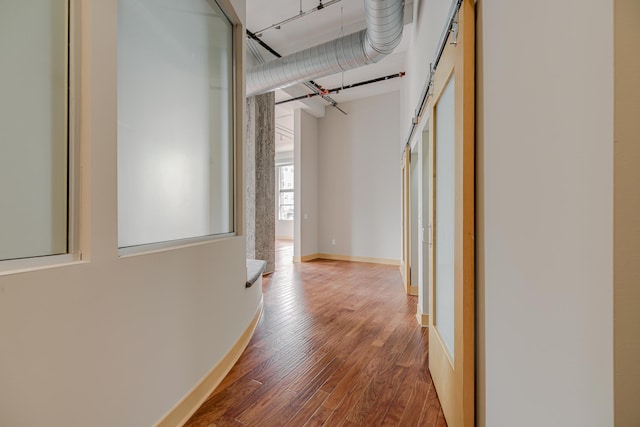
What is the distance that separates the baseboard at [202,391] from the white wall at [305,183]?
4134mm

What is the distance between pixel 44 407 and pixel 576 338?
1.45m

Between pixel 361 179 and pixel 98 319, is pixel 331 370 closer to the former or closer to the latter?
pixel 98 319

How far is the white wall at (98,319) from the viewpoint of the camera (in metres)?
0.80

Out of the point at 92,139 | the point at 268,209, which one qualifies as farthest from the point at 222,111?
the point at 268,209

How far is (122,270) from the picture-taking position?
1.11 meters

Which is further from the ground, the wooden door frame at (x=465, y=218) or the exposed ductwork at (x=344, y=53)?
the exposed ductwork at (x=344, y=53)

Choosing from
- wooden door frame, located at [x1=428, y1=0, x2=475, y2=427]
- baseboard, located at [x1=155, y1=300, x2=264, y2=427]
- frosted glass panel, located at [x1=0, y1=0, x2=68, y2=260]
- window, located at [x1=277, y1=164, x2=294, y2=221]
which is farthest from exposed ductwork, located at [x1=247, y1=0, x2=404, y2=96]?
window, located at [x1=277, y1=164, x2=294, y2=221]

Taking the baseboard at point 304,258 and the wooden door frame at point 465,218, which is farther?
the baseboard at point 304,258

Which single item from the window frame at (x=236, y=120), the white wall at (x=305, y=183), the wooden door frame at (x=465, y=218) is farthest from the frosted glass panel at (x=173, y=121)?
the white wall at (x=305, y=183)

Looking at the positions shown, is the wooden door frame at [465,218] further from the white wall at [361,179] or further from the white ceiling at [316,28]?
the white wall at [361,179]

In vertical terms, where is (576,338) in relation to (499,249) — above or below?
below

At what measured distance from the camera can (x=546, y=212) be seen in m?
0.67

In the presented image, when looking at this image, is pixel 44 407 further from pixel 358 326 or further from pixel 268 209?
pixel 268 209

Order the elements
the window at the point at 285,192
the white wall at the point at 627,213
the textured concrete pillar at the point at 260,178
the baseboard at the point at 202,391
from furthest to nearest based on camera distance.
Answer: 1. the window at the point at 285,192
2. the textured concrete pillar at the point at 260,178
3. the baseboard at the point at 202,391
4. the white wall at the point at 627,213
